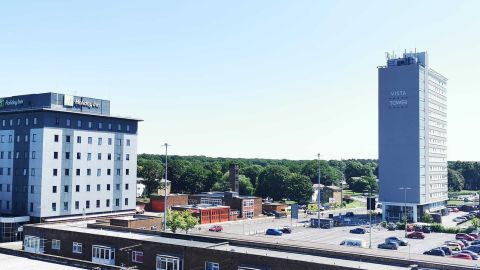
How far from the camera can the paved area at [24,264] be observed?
3953cm

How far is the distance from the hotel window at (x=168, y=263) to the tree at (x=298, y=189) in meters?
105

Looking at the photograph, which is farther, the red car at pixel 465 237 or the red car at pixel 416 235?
the red car at pixel 416 235

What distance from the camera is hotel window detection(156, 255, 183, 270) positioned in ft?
135

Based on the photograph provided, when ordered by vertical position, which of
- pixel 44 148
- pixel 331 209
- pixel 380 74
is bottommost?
pixel 331 209

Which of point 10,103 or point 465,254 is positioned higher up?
point 10,103

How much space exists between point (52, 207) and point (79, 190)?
5870mm

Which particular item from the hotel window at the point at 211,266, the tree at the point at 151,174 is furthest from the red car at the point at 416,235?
the tree at the point at 151,174

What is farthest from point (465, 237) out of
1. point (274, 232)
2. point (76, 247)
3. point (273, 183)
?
point (273, 183)

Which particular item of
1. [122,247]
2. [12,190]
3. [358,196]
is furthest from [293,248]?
[358,196]

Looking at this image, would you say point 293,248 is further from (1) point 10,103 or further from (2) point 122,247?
(1) point 10,103

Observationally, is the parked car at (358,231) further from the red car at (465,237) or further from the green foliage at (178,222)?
the green foliage at (178,222)

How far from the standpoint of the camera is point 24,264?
135 feet

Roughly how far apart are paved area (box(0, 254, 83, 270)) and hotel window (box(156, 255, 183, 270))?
7.62 meters

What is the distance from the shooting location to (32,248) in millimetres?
54438
